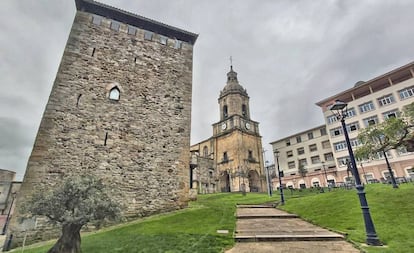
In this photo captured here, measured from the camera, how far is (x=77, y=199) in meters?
6.29

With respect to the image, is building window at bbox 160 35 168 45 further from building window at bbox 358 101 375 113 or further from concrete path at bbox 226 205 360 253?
building window at bbox 358 101 375 113

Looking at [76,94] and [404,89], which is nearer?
[76,94]

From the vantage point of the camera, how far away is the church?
35.2 m

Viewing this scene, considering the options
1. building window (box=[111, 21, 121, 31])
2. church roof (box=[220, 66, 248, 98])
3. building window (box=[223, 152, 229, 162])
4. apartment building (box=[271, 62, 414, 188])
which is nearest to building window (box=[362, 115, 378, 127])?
apartment building (box=[271, 62, 414, 188])

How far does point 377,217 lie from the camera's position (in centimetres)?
784

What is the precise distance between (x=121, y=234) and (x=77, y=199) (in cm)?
258

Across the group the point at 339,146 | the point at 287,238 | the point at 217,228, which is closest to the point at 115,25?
the point at 217,228

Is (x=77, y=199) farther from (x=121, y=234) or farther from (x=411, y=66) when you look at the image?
(x=411, y=66)

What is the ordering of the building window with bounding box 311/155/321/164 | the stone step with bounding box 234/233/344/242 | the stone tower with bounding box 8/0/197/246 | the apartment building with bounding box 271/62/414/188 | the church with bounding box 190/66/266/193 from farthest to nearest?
the building window with bounding box 311/155/321/164 < the church with bounding box 190/66/266/193 < the apartment building with bounding box 271/62/414/188 < the stone tower with bounding box 8/0/197/246 < the stone step with bounding box 234/233/344/242

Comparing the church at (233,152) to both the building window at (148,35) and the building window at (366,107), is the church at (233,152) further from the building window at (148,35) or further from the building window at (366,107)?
the building window at (148,35)

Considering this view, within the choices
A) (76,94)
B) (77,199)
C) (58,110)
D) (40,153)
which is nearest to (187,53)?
(76,94)

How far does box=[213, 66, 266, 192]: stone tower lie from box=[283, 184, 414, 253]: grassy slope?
23.3 meters

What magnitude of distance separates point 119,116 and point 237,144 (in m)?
26.4

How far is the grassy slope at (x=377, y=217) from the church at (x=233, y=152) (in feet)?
75.5
